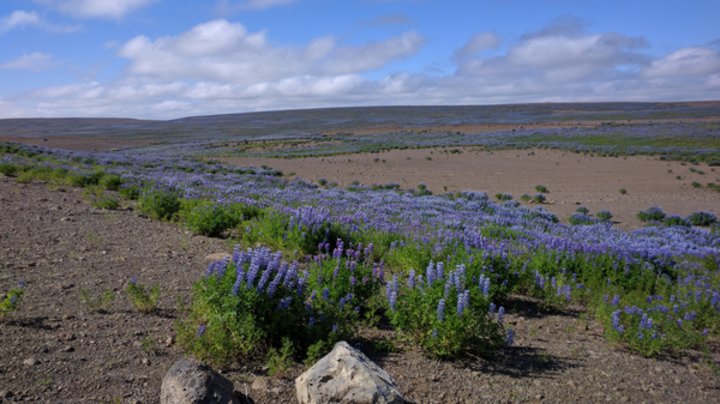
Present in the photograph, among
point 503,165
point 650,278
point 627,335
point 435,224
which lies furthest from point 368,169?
point 627,335

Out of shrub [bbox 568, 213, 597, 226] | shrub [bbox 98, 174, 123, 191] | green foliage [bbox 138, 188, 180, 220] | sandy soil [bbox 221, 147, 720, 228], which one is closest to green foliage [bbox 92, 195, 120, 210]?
green foliage [bbox 138, 188, 180, 220]

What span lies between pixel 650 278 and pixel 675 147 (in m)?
37.0

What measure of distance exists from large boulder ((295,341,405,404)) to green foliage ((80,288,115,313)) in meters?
2.34

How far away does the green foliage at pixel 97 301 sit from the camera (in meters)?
4.82

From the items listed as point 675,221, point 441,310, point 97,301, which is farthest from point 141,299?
point 675,221

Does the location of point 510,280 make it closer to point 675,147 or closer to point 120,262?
point 120,262

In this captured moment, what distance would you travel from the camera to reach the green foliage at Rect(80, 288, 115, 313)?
4.82 metres

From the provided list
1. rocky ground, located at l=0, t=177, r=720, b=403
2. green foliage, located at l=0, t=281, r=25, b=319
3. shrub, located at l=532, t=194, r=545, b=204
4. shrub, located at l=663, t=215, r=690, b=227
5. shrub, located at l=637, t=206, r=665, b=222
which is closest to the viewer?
rocky ground, located at l=0, t=177, r=720, b=403

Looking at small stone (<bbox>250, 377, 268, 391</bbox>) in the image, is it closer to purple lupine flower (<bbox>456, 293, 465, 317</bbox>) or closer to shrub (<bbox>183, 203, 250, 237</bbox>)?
purple lupine flower (<bbox>456, 293, 465, 317</bbox>)

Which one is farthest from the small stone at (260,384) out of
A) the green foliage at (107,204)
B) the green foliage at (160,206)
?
the green foliage at (107,204)

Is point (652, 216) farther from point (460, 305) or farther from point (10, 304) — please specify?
point (10, 304)

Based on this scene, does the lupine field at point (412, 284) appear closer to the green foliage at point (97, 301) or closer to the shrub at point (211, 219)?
the shrub at point (211, 219)

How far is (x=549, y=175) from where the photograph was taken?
2652 centimetres

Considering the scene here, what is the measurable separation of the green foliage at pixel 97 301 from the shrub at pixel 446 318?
2.60m
